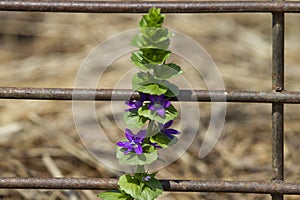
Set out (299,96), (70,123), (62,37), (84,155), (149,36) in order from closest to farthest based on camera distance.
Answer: (149,36), (299,96), (84,155), (70,123), (62,37)

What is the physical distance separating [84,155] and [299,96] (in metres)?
1.42

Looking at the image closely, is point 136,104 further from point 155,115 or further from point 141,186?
point 141,186

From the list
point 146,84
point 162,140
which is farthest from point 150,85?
point 162,140

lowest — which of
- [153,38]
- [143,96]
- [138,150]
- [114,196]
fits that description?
[114,196]

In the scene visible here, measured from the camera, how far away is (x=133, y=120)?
5.51 ft

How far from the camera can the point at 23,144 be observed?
3.14 metres

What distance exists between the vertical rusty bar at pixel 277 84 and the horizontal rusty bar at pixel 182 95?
1.1 inches

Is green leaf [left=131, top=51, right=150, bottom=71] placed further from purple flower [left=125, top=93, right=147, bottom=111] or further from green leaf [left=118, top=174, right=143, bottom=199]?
green leaf [left=118, top=174, right=143, bottom=199]

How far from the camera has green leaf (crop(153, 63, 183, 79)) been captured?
5.39 feet

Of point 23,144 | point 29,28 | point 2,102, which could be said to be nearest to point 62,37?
point 29,28

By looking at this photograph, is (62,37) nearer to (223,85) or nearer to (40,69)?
(40,69)

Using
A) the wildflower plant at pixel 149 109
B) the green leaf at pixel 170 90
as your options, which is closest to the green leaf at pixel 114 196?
the wildflower plant at pixel 149 109

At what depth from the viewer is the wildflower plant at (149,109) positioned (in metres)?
1.61

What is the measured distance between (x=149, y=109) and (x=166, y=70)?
9 centimetres
